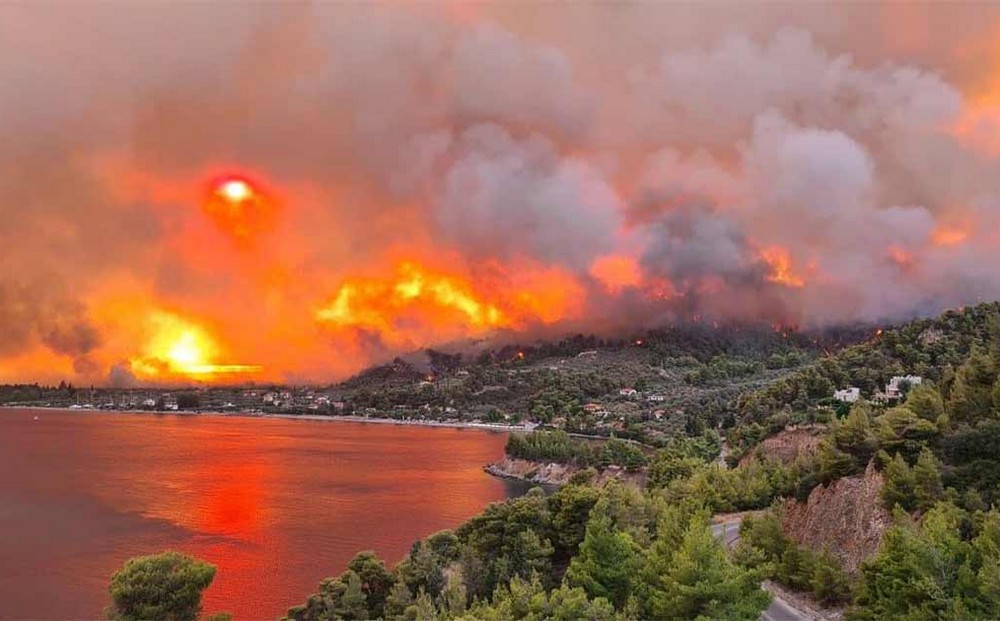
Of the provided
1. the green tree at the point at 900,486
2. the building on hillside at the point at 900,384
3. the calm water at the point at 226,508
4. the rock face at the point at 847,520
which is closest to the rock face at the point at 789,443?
Result: the building on hillside at the point at 900,384

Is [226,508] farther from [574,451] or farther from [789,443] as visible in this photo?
[789,443]

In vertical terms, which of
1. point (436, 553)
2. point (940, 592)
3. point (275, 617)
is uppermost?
point (940, 592)

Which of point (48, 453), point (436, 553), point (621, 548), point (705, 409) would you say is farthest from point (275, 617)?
point (48, 453)

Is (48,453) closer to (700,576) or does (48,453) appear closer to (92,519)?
(92,519)

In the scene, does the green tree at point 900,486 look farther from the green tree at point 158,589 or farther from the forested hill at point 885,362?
the forested hill at point 885,362

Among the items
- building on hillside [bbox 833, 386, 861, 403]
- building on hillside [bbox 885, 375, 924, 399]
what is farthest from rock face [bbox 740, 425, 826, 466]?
building on hillside [bbox 885, 375, 924, 399]

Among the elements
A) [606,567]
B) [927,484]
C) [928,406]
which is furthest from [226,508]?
[927,484]

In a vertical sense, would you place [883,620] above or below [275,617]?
above
